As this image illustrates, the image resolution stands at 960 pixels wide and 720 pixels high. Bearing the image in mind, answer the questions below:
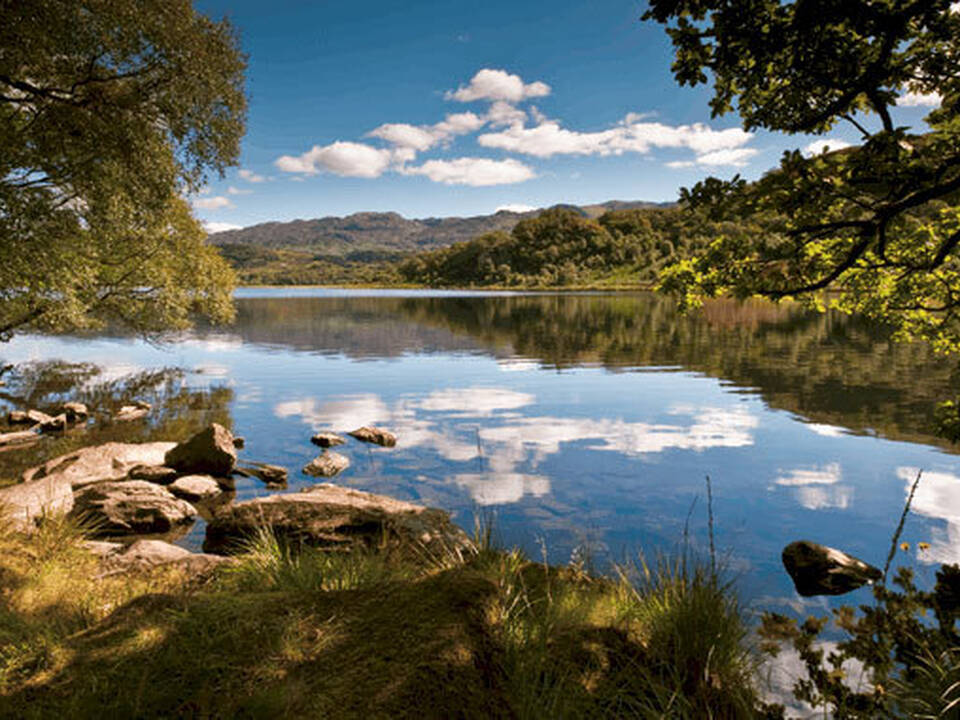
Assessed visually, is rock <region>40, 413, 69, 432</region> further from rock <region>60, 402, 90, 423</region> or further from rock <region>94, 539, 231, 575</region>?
rock <region>94, 539, 231, 575</region>

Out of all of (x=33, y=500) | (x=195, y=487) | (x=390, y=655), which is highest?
(x=390, y=655)

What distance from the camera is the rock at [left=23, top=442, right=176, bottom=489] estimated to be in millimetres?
16734

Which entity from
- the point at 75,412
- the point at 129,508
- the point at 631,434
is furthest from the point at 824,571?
the point at 75,412

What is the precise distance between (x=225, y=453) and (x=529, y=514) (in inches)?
433

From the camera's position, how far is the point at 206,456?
18281mm

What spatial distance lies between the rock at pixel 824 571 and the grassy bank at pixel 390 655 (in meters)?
7.52

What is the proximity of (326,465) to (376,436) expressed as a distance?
3780 millimetres

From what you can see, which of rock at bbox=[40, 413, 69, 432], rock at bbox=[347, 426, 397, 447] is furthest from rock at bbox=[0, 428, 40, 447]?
rock at bbox=[347, 426, 397, 447]

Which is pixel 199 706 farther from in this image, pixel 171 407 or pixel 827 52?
pixel 171 407

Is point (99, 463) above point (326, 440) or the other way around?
A: above

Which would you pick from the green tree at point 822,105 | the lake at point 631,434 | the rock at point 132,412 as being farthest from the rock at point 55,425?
the green tree at point 822,105

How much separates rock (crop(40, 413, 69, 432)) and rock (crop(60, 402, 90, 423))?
5.05ft

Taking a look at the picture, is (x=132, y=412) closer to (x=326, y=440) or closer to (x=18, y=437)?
(x=18, y=437)

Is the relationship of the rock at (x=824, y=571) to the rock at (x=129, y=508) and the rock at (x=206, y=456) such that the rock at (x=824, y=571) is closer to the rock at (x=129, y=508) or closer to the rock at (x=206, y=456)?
the rock at (x=129, y=508)
